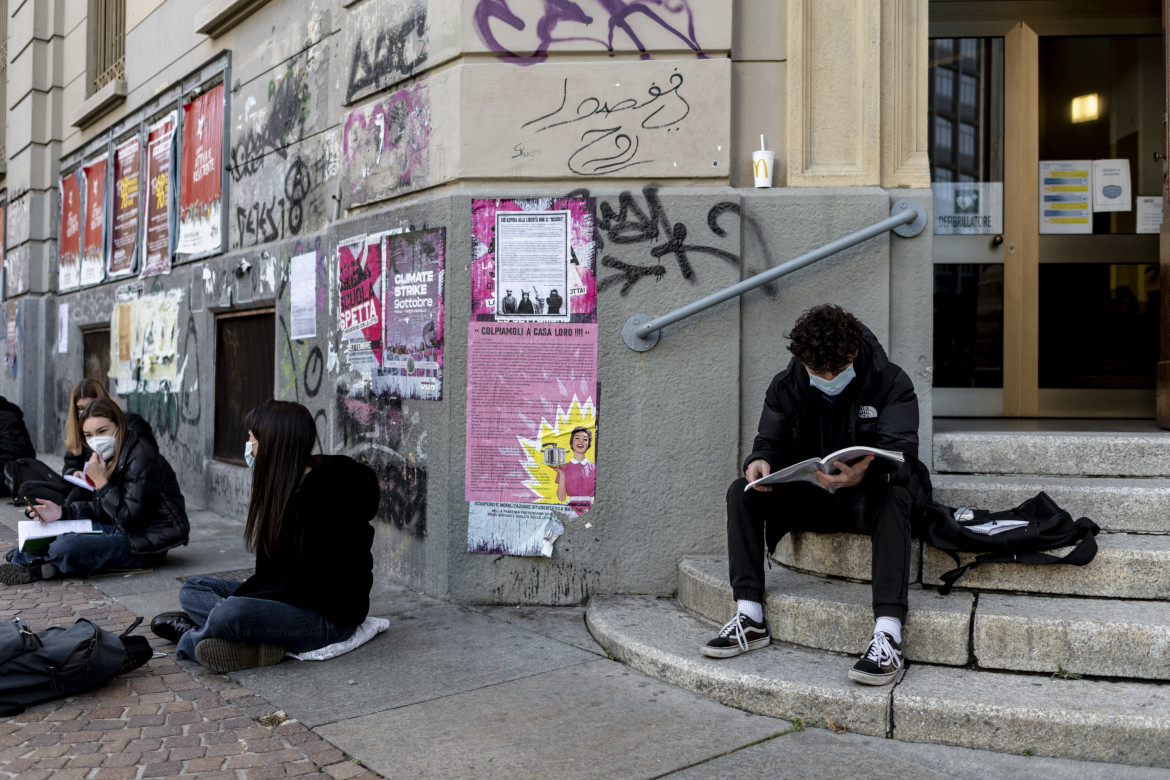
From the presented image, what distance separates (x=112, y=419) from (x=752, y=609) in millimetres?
3922

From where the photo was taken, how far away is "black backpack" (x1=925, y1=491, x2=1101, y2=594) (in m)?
3.59

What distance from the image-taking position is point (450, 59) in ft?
15.9

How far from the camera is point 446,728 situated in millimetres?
3262

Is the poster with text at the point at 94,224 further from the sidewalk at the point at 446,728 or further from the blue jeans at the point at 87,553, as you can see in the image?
the sidewalk at the point at 446,728

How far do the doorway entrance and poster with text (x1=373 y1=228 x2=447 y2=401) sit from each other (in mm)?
3123

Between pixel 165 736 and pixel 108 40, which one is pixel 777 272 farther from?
pixel 108 40

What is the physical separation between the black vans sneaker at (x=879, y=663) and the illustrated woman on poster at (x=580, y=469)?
1708mm

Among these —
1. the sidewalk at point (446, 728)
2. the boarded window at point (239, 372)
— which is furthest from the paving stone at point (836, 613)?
the boarded window at point (239, 372)

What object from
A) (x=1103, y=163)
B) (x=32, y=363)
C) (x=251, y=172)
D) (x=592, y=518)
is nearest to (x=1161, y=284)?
(x=1103, y=163)

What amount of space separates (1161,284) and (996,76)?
5.33 feet

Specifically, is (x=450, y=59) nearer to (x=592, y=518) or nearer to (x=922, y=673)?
(x=592, y=518)

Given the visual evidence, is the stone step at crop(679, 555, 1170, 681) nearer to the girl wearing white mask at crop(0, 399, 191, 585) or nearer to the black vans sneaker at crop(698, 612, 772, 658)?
the black vans sneaker at crop(698, 612, 772, 658)

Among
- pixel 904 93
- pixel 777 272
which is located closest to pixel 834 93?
pixel 904 93

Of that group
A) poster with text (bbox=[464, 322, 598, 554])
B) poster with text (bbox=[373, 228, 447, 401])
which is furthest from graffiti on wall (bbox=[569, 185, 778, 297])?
poster with text (bbox=[373, 228, 447, 401])
